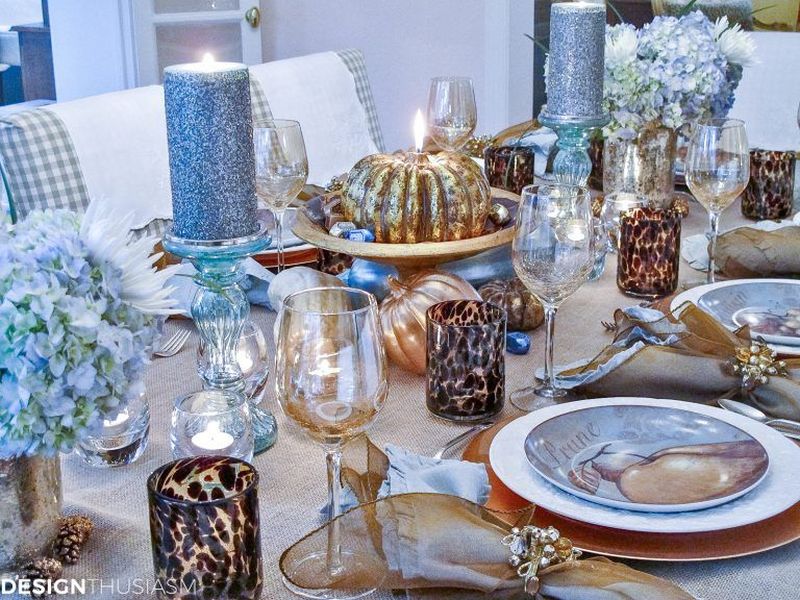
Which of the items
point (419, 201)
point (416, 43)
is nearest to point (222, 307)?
point (419, 201)

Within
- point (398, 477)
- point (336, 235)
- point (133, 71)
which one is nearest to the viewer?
point (398, 477)

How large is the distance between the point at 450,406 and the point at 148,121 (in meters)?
1.33

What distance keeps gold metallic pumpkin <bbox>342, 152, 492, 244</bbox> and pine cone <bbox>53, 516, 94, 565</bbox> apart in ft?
1.91

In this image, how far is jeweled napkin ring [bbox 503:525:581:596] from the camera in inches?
27.5

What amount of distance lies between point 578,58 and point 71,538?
42.1 inches

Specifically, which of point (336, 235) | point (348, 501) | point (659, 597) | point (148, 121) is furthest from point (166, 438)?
point (148, 121)

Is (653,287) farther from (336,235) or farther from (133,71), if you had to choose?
(133,71)

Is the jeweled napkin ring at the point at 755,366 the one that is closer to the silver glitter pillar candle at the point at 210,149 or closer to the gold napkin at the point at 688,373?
the gold napkin at the point at 688,373

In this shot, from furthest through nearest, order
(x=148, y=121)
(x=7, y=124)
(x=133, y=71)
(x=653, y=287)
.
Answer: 1. (x=133, y=71)
2. (x=148, y=121)
3. (x=7, y=124)
4. (x=653, y=287)

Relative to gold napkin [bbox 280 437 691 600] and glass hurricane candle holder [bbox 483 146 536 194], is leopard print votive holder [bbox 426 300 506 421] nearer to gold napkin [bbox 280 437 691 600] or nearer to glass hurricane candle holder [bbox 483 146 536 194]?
gold napkin [bbox 280 437 691 600]

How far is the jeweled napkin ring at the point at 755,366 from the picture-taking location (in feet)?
3.35

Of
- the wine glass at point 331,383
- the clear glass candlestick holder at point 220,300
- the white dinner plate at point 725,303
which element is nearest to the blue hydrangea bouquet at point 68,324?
the wine glass at point 331,383

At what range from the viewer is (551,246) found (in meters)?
1.06

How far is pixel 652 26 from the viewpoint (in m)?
1.67
